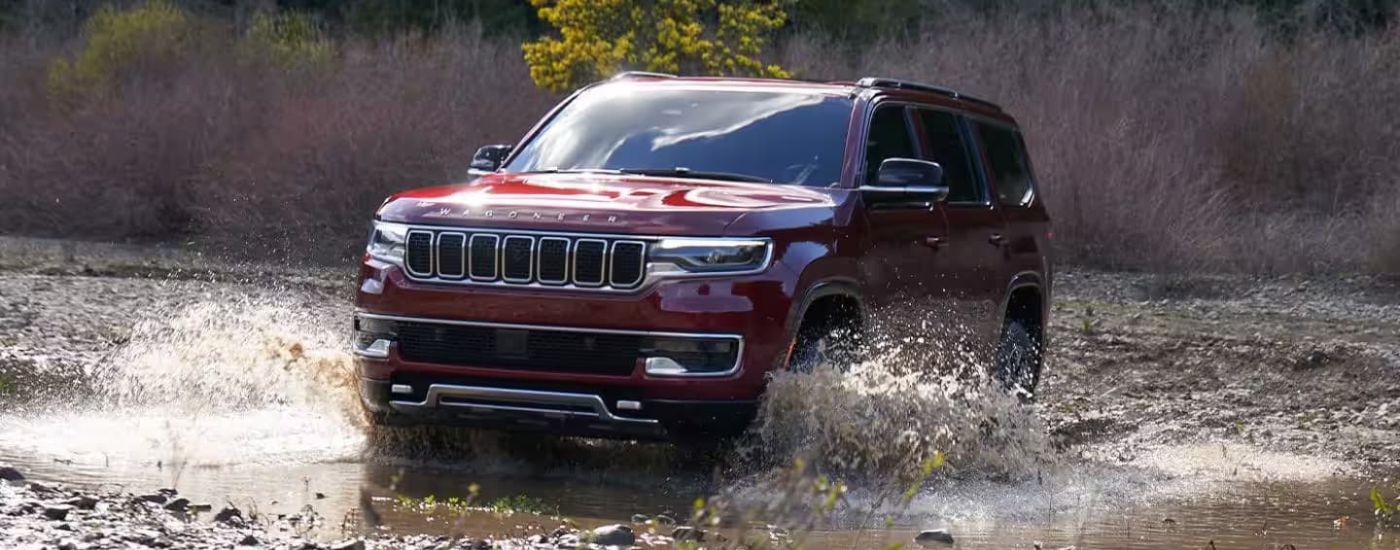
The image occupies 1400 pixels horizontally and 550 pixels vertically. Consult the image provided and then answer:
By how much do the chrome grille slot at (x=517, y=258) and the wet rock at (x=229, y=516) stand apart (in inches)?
63.5

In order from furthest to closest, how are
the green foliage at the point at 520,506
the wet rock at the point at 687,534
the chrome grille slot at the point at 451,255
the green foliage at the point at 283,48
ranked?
1. the green foliage at the point at 283,48
2. the chrome grille slot at the point at 451,255
3. the green foliage at the point at 520,506
4. the wet rock at the point at 687,534

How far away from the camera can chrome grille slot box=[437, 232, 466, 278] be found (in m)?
8.27

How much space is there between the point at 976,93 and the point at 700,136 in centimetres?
1964

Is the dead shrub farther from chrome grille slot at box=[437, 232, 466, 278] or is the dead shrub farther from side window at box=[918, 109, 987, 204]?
chrome grille slot at box=[437, 232, 466, 278]

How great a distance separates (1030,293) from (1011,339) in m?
0.37

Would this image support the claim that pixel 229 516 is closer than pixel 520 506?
Yes

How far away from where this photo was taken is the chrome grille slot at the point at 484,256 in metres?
8.22

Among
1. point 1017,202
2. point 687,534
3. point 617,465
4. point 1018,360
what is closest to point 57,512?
point 687,534

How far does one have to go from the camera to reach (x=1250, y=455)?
1073 cm

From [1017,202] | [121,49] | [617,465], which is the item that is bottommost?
[617,465]

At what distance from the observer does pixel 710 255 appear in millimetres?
8070

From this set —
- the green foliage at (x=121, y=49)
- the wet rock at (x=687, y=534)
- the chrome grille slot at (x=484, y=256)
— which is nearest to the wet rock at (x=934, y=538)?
the wet rock at (x=687, y=534)

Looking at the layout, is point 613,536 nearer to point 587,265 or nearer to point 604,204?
point 587,265

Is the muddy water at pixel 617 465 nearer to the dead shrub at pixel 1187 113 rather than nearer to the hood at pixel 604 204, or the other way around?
the hood at pixel 604 204
